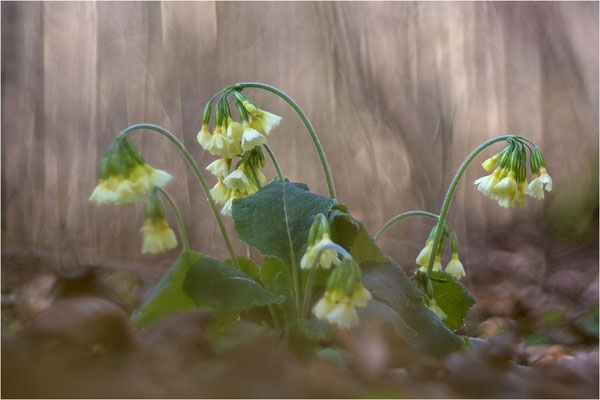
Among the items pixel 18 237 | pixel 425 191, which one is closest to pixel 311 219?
pixel 18 237

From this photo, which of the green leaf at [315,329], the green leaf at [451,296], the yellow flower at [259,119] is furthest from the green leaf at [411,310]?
the yellow flower at [259,119]

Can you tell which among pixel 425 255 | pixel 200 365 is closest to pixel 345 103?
pixel 425 255

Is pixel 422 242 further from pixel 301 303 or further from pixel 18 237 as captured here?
pixel 301 303

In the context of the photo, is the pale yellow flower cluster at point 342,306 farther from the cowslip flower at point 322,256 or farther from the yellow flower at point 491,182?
the yellow flower at point 491,182

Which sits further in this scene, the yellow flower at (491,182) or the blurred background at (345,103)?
the blurred background at (345,103)

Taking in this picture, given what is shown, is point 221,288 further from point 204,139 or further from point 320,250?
point 204,139

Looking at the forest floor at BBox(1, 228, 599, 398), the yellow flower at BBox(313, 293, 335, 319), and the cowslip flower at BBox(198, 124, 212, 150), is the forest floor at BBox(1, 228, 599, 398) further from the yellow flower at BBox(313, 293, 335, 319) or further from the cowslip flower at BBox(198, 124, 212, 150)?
the cowslip flower at BBox(198, 124, 212, 150)
